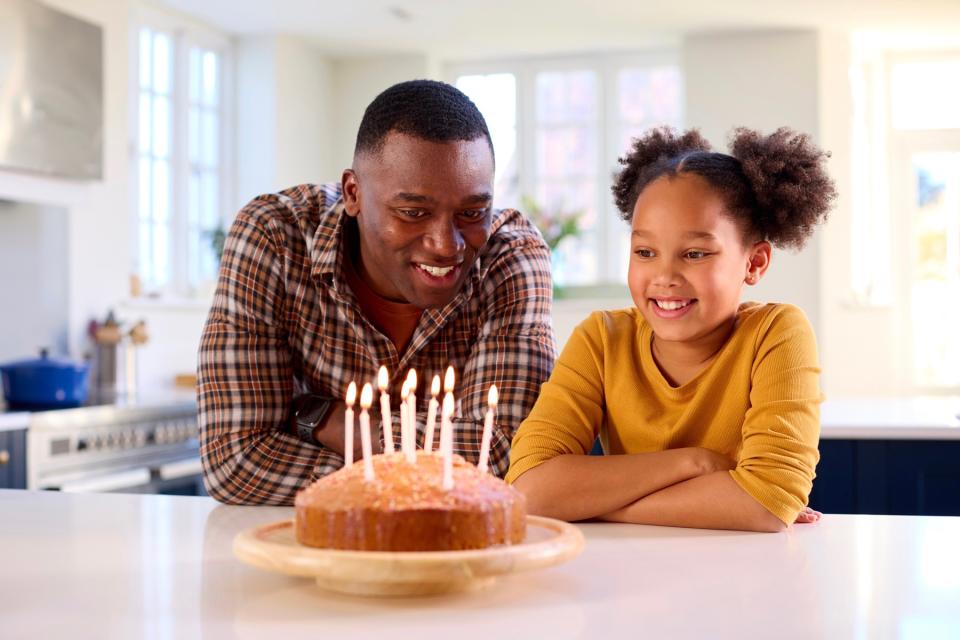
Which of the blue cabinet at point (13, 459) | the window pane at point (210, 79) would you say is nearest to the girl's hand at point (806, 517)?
the blue cabinet at point (13, 459)

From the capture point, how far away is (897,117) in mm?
7254

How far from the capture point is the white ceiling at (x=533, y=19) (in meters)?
5.95

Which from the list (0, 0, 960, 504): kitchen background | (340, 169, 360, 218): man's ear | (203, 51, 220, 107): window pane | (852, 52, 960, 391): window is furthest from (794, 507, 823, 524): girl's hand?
(852, 52, 960, 391): window

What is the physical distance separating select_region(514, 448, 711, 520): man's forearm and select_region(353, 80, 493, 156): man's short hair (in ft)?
1.91

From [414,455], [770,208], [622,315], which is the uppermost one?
[770,208]

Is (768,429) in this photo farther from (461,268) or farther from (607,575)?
(461,268)

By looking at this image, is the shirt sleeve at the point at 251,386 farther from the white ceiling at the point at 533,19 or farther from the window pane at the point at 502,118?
the window pane at the point at 502,118

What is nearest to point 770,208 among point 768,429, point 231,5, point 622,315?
point 622,315

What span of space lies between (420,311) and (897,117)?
6207 mm

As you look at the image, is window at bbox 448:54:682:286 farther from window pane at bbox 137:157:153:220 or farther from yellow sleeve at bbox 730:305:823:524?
yellow sleeve at bbox 730:305:823:524

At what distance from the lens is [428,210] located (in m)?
1.69

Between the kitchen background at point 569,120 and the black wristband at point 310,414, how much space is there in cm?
301

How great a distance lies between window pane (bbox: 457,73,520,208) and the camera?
725 centimetres

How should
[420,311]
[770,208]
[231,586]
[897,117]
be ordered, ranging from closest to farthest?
1. [231,586]
2. [770,208]
3. [420,311]
4. [897,117]
